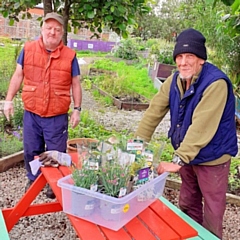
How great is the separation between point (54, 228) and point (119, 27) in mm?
2041

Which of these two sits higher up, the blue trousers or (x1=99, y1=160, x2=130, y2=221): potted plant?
(x1=99, y1=160, x2=130, y2=221): potted plant

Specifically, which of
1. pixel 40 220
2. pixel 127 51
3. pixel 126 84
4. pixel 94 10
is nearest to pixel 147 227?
pixel 40 220

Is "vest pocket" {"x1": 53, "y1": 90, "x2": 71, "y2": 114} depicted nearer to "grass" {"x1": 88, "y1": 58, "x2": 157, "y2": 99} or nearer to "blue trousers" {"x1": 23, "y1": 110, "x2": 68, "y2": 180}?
"blue trousers" {"x1": 23, "y1": 110, "x2": 68, "y2": 180}

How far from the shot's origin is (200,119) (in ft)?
6.99

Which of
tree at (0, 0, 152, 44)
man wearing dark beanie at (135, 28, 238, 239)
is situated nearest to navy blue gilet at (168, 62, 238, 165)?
man wearing dark beanie at (135, 28, 238, 239)

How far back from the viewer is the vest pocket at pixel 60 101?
3.18 metres

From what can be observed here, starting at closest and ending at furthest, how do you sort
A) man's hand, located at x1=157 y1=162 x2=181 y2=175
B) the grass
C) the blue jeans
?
man's hand, located at x1=157 y1=162 x2=181 y2=175 → the blue jeans → the grass

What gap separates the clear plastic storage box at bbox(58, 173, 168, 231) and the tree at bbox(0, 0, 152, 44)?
6.80 ft

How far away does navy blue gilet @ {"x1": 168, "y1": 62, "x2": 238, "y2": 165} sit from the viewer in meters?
2.21

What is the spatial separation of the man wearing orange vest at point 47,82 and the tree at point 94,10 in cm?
59

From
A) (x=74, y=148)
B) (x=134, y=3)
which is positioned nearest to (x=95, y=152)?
(x=74, y=148)

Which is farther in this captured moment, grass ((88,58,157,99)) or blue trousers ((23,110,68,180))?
grass ((88,58,157,99))

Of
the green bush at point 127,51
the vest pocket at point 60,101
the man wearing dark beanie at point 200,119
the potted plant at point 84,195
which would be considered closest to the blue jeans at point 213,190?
the man wearing dark beanie at point 200,119

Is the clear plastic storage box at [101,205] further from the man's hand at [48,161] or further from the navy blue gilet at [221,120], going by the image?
the man's hand at [48,161]
